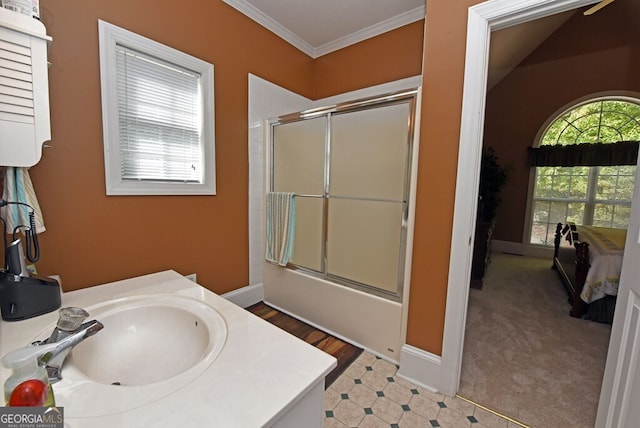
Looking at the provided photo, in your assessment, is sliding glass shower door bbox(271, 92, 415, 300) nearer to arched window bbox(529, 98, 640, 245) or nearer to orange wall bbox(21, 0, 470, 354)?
orange wall bbox(21, 0, 470, 354)

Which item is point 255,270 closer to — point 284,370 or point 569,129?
point 284,370

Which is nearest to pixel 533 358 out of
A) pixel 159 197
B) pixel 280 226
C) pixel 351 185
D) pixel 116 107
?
pixel 351 185

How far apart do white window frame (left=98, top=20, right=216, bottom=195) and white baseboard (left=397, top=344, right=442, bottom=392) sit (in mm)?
1873

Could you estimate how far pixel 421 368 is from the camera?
1.63 metres

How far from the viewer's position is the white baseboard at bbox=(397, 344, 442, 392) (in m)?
1.58

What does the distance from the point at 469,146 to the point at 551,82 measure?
4846 mm

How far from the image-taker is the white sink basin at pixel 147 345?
2.41 ft

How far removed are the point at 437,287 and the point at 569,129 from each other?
5.07m

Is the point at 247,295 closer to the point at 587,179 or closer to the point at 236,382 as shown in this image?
the point at 236,382

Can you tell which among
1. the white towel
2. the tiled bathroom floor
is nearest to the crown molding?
the white towel

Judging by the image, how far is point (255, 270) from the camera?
2.57m

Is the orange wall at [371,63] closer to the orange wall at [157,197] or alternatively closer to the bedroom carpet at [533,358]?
→ the orange wall at [157,197]

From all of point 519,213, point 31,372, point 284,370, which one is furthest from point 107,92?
point 519,213

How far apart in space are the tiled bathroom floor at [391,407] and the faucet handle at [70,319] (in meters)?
1.23
